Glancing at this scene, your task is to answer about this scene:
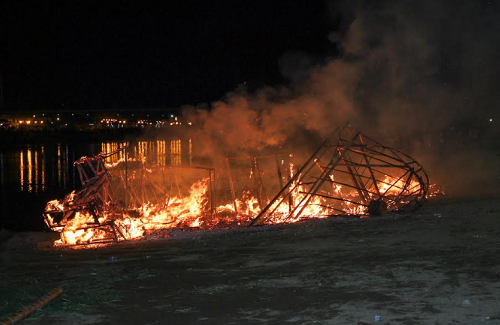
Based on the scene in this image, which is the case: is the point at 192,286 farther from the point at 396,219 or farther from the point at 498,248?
the point at 396,219

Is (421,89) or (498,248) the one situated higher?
(421,89)

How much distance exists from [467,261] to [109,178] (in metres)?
9.50

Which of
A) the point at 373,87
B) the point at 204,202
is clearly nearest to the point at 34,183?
the point at 204,202

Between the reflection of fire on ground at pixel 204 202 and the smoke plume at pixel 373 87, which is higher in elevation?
the smoke plume at pixel 373 87

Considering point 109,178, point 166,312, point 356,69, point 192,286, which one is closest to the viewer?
point 166,312

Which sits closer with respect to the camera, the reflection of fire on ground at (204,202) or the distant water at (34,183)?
the reflection of fire on ground at (204,202)

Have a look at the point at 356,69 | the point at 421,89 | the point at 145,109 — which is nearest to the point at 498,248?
the point at 356,69

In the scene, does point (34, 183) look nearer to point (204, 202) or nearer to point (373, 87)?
point (204, 202)

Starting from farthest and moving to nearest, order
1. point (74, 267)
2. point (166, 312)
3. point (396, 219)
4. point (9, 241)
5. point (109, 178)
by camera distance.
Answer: point (109, 178) < point (9, 241) < point (396, 219) < point (74, 267) < point (166, 312)

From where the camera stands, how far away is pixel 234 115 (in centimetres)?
1631

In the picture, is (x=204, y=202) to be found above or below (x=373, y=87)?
below

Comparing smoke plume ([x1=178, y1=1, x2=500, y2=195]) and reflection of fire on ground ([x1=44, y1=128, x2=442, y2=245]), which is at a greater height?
smoke plume ([x1=178, y1=1, x2=500, y2=195])

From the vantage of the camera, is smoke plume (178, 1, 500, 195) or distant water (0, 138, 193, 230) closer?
smoke plume (178, 1, 500, 195)

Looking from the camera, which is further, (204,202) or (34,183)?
(34,183)
